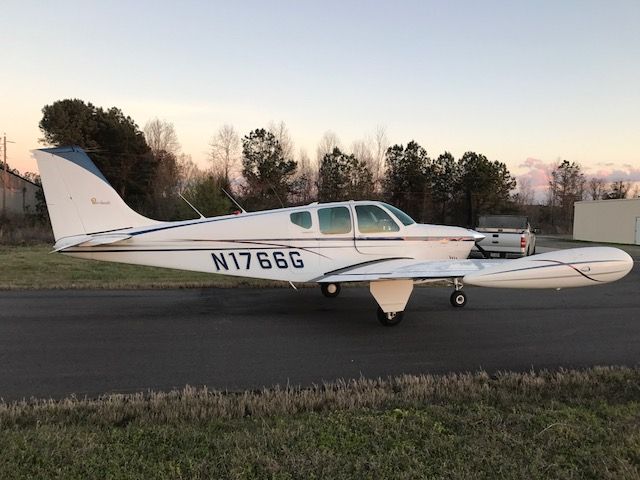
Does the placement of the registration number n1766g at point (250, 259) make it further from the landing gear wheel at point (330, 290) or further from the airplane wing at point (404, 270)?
the landing gear wheel at point (330, 290)

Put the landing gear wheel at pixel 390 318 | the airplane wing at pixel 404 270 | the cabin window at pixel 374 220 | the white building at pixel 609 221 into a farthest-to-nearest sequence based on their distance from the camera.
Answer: the white building at pixel 609 221 → the cabin window at pixel 374 220 → the landing gear wheel at pixel 390 318 → the airplane wing at pixel 404 270

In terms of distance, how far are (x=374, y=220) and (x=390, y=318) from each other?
6.35ft

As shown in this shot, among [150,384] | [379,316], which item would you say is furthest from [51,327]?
[379,316]

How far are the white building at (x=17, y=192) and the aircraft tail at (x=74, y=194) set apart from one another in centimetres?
4460

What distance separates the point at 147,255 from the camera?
8477 mm

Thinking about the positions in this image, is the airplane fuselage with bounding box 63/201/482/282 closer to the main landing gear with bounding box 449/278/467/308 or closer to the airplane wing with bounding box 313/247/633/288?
the main landing gear with bounding box 449/278/467/308

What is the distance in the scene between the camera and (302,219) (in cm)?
870

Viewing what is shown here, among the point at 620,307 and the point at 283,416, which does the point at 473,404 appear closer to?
the point at 283,416

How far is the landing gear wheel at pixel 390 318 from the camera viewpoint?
26.0 feet

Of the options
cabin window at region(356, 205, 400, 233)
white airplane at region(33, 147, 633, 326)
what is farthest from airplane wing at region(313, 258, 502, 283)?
cabin window at region(356, 205, 400, 233)

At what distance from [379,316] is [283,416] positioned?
4.19 metres

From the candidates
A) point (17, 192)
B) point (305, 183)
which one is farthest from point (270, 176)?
point (17, 192)

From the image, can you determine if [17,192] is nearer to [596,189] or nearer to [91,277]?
[91,277]

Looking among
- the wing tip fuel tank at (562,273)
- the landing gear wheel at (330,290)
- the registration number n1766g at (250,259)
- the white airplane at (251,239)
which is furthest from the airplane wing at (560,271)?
the landing gear wheel at (330,290)
